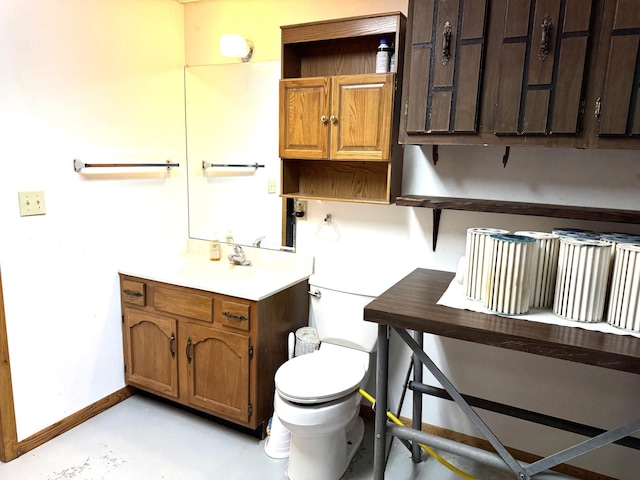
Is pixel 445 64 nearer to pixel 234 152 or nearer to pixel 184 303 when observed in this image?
pixel 234 152

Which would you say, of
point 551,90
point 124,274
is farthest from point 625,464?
point 124,274

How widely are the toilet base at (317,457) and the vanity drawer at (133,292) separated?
1.10 m

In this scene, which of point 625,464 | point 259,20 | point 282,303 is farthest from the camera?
point 259,20

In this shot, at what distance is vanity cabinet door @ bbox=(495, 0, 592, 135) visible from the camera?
1447mm

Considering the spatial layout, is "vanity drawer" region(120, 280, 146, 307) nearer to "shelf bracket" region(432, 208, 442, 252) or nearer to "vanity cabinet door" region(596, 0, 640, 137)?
"shelf bracket" region(432, 208, 442, 252)

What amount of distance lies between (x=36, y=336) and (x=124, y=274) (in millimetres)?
503

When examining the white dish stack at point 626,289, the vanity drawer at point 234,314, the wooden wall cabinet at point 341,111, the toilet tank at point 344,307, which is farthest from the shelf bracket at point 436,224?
the vanity drawer at point 234,314

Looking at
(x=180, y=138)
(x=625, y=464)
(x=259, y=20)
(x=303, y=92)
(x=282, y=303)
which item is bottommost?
(x=625, y=464)

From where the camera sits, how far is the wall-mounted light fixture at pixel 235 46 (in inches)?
92.1

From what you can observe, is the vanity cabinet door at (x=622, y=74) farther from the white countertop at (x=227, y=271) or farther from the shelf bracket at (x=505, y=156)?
the white countertop at (x=227, y=271)

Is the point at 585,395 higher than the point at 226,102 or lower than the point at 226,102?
lower

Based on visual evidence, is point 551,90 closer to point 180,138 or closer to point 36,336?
point 180,138

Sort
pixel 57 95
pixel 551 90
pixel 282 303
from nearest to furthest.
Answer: pixel 551 90, pixel 57 95, pixel 282 303

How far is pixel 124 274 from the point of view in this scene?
7.77 ft
